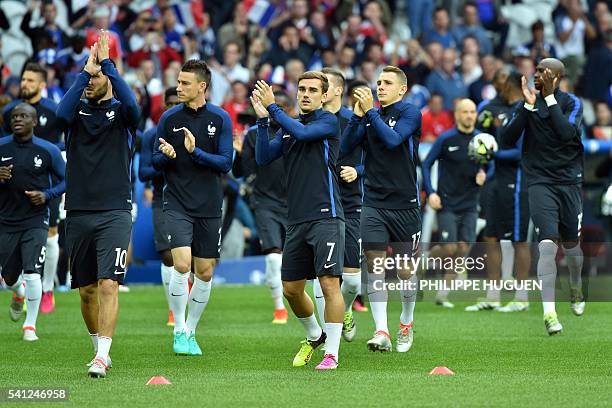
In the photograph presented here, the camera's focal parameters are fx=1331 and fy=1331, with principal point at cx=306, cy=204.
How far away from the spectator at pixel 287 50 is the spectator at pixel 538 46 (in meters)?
4.51

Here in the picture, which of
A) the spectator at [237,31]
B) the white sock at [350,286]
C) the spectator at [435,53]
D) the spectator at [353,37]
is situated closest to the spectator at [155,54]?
the spectator at [237,31]

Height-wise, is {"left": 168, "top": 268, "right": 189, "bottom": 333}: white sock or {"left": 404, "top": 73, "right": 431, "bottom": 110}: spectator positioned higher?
{"left": 168, "top": 268, "right": 189, "bottom": 333}: white sock

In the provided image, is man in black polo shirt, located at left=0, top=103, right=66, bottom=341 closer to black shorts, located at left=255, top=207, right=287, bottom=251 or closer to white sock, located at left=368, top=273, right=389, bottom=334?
black shorts, located at left=255, top=207, right=287, bottom=251

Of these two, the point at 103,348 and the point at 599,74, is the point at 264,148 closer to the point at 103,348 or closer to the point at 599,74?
the point at 103,348

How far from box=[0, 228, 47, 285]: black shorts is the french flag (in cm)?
1334

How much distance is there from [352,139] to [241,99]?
34.8 ft

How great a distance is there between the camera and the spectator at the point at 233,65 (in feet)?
79.7

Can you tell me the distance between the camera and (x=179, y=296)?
1271cm

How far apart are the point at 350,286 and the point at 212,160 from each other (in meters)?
2.22

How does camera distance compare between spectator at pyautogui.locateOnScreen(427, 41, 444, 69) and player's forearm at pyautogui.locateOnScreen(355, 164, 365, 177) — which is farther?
spectator at pyautogui.locateOnScreen(427, 41, 444, 69)

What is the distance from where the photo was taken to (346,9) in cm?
2784

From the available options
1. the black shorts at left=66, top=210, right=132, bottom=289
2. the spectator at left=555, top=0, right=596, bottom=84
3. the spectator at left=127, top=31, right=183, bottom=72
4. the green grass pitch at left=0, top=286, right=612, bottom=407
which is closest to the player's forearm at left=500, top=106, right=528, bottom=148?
the green grass pitch at left=0, top=286, right=612, bottom=407

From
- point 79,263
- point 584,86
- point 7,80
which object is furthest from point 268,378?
point 584,86

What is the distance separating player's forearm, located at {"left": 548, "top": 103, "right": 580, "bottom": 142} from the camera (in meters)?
13.6
